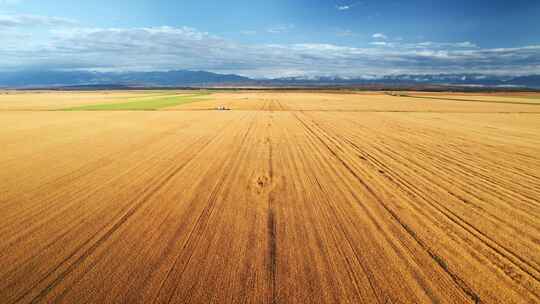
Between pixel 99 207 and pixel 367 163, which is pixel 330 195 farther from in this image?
pixel 99 207

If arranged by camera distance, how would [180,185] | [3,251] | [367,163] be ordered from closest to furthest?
[3,251]
[180,185]
[367,163]

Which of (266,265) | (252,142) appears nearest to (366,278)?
(266,265)

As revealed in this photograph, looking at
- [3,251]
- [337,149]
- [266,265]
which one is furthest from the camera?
[337,149]

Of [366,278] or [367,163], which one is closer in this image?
[366,278]

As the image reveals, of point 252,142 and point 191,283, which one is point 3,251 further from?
point 252,142

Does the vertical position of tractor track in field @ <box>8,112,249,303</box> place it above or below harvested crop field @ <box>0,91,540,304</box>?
above

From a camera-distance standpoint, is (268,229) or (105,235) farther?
(268,229)

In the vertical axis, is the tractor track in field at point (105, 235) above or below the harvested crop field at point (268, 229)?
above

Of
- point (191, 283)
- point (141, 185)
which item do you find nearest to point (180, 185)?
point (141, 185)
